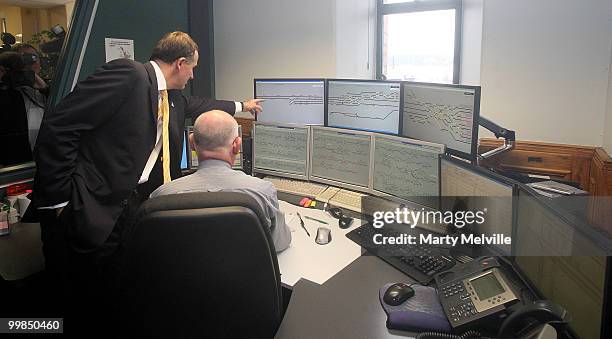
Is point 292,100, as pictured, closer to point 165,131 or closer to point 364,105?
point 364,105

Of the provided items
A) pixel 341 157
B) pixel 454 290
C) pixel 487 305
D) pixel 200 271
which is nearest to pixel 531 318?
pixel 487 305

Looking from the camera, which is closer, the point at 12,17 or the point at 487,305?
the point at 487,305

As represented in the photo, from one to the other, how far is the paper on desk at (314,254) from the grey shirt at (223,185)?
0.54 feet

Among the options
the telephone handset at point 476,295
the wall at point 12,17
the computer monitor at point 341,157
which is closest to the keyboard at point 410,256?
the telephone handset at point 476,295

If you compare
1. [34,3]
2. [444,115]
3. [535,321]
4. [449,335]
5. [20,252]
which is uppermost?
[34,3]

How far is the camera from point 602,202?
7.09ft

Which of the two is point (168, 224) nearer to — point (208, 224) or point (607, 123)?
point (208, 224)

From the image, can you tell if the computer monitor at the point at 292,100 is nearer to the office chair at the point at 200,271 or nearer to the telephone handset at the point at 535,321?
the office chair at the point at 200,271

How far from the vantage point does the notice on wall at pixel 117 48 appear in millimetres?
2939

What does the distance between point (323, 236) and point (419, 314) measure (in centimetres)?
68

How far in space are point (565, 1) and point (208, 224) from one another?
106 inches

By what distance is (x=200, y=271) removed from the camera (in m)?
1.09

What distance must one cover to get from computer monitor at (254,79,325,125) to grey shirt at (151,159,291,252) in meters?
0.96

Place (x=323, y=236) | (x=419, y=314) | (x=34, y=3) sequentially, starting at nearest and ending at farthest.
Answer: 1. (x=419, y=314)
2. (x=323, y=236)
3. (x=34, y=3)
